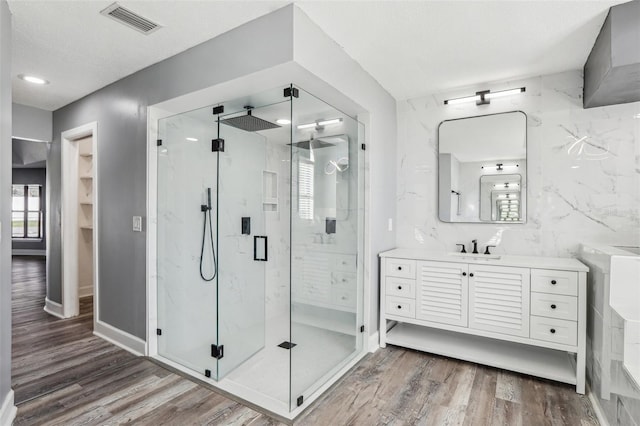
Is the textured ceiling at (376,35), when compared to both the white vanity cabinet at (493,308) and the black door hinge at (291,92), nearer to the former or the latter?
the black door hinge at (291,92)

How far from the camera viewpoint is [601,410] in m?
2.08

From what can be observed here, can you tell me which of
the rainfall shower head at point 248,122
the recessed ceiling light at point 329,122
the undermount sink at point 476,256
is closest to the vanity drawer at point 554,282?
the undermount sink at point 476,256

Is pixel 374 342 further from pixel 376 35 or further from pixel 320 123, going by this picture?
pixel 376 35

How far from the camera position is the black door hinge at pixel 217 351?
2.54 metres

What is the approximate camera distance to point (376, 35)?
7.73 feet

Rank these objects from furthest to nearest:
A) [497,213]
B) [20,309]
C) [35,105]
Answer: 1. [20,309]
2. [35,105]
3. [497,213]

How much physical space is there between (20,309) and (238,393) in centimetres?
381

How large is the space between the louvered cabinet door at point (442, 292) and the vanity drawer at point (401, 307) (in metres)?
0.05

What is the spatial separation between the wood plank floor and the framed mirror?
1389 millimetres

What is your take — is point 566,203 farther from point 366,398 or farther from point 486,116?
point 366,398

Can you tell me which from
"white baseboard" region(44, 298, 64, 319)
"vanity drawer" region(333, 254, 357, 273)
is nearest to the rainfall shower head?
"vanity drawer" region(333, 254, 357, 273)

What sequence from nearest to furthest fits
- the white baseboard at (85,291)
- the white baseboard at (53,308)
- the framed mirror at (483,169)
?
the framed mirror at (483,169), the white baseboard at (53,308), the white baseboard at (85,291)

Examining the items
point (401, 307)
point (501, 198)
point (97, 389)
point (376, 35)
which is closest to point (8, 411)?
point (97, 389)

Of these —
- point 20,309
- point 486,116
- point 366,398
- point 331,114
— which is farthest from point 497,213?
point 20,309
